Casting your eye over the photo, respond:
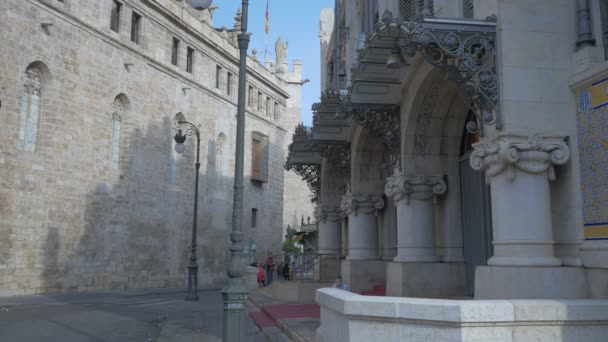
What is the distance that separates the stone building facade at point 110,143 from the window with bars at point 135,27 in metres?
0.05

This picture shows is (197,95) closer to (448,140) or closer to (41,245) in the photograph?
(41,245)

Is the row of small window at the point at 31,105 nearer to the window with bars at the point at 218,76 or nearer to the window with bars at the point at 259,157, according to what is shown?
the window with bars at the point at 218,76

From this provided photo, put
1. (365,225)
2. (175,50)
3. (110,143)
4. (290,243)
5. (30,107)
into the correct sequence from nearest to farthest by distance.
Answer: (365,225) → (30,107) → (110,143) → (175,50) → (290,243)

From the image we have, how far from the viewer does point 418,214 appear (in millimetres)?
11688

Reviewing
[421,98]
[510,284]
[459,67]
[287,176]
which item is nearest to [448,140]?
[421,98]

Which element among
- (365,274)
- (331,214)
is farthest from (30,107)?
(365,274)

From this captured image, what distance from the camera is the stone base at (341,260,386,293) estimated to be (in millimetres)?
15969

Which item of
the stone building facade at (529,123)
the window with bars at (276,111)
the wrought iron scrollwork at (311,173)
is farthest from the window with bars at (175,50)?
the stone building facade at (529,123)

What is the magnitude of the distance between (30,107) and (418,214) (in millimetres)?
16524

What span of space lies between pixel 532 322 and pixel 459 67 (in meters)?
3.99

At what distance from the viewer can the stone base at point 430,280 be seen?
37.2 feet

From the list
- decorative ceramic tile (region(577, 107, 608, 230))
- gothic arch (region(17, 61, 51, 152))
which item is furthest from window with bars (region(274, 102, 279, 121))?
decorative ceramic tile (region(577, 107, 608, 230))

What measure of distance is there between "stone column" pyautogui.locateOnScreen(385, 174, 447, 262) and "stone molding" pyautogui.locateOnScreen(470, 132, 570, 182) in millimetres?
3653

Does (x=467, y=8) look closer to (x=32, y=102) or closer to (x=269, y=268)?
(x=32, y=102)
